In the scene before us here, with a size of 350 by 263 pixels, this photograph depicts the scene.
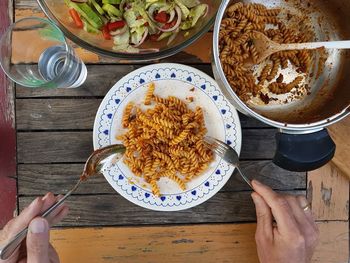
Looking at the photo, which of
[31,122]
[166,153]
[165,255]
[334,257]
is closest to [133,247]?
[165,255]

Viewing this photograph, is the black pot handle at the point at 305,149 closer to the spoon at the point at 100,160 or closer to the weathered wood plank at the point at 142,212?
the weathered wood plank at the point at 142,212

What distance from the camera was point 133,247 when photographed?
3.56ft

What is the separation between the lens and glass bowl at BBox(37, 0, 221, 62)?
2.97 ft

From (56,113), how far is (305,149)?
548mm

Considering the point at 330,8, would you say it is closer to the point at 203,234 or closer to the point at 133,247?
the point at 203,234

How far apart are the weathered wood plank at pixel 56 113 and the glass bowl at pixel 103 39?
17cm

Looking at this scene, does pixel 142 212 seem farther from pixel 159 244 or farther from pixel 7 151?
pixel 7 151

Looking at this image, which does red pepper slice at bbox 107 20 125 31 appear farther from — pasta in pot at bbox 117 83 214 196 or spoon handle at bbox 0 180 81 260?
spoon handle at bbox 0 180 81 260

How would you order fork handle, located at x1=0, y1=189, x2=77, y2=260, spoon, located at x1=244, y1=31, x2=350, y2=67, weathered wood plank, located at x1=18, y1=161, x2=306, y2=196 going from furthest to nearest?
weathered wood plank, located at x1=18, y1=161, x2=306, y2=196 < spoon, located at x1=244, y1=31, x2=350, y2=67 < fork handle, located at x1=0, y1=189, x2=77, y2=260

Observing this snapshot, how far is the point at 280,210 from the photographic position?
964 mm

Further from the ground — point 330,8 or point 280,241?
point 330,8

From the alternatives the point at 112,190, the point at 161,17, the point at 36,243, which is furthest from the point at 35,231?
the point at 161,17

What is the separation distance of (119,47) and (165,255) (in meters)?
0.50

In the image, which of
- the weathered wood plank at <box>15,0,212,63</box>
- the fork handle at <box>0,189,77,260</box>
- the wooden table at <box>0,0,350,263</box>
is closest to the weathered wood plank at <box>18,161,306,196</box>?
the wooden table at <box>0,0,350,263</box>
